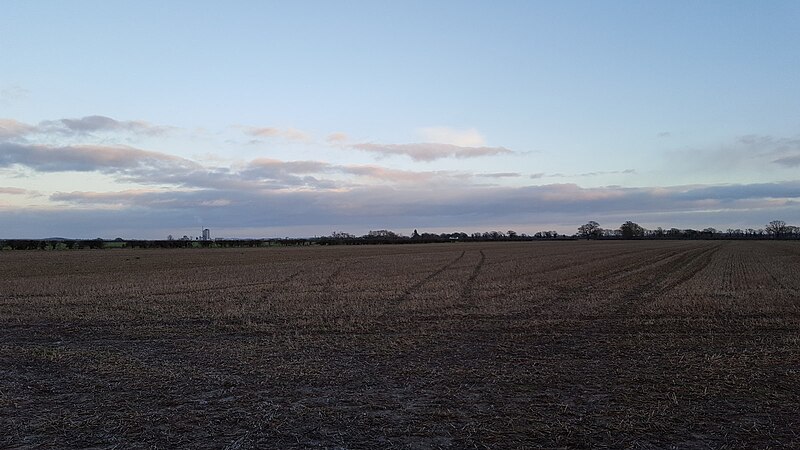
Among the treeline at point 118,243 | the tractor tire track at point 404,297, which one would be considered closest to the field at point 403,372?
the tractor tire track at point 404,297

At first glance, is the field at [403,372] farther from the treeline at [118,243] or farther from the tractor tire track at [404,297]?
the treeline at [118,243]

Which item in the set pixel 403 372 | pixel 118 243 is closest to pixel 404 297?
pixel 403 372

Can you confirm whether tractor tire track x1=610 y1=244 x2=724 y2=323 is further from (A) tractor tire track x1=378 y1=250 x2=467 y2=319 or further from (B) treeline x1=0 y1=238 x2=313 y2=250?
(B) treeline x1=0 y1=238 x2=313 y2=250

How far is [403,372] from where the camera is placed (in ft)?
28.2

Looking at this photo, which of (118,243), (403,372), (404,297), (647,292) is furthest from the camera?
(118,243)

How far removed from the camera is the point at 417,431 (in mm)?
6016

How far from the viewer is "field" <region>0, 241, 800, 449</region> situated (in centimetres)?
596

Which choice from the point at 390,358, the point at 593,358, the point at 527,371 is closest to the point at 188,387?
the point at 390,358

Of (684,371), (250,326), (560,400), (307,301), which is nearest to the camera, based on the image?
(560,400)

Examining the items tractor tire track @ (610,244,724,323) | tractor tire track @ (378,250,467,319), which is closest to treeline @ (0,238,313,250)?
tractor tire track @ (378,250,467,319)

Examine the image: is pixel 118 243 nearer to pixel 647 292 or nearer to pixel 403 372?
pixel 647 292

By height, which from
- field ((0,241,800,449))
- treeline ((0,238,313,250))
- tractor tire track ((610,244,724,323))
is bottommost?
field ((0,241,800,449))

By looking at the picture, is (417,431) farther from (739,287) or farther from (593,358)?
(739,287)

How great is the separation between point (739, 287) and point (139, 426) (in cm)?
2064
